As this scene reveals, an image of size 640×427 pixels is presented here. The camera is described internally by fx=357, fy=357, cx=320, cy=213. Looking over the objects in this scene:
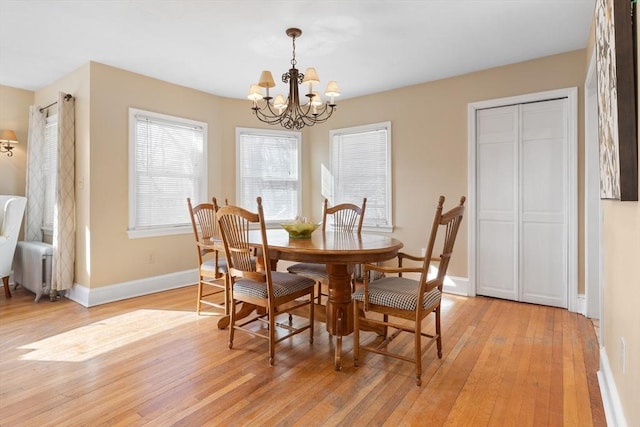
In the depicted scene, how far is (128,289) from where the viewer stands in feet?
13.1

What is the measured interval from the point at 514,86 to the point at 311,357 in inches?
135

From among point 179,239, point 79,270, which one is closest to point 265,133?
point 179,239

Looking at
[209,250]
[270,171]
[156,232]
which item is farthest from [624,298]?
[270,171]

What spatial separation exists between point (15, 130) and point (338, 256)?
471 centimetres

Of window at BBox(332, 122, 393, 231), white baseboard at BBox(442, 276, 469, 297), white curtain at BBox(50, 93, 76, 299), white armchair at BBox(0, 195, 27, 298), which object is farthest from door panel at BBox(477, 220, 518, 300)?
white armchair at BBox(0, 195, 27, 298)

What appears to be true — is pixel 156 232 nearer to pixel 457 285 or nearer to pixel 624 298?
pixel 457 285

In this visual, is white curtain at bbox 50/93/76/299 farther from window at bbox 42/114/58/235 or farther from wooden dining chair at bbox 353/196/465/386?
wooden dining chair at bbox 353/196/465/386

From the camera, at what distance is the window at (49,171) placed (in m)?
4.30

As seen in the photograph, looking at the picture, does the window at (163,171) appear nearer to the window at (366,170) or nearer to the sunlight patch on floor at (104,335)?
the sunlight patch on floor at (104,335)

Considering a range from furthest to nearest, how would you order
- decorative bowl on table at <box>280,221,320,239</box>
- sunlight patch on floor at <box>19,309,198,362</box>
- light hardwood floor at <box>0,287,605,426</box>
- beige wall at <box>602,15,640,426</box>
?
decorative bowl on table at <box>280,221,320,239</box>
sunlight patch on floor at <box>19,309,198,362</box>
light hardwood floor at <box>0,287,605,426</box>
beige wall at <box>602,15,640,426</box>

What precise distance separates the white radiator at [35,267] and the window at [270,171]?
229 cm

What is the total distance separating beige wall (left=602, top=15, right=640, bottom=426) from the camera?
1392 millimetres

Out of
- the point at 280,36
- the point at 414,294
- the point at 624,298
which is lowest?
the point at 414,294

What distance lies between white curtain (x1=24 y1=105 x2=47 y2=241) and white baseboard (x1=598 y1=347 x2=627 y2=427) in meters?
5.74
